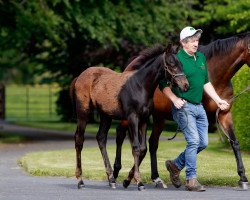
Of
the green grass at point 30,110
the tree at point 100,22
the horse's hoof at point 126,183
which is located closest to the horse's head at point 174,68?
the horse's hoof at point 126,183

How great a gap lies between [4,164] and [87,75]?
5.32m

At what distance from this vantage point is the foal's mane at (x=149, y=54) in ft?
44.2

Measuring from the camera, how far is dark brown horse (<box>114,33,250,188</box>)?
1395 cm

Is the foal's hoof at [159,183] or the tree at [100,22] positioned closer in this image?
the foal's hoof at [159,183]

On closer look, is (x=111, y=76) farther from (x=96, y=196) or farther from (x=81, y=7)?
(x=81, y=7)

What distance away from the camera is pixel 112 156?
2066cm

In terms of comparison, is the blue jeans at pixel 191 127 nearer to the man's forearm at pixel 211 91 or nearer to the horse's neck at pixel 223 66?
the man's forearm at pixel 211 91

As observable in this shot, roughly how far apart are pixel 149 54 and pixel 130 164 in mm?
4937

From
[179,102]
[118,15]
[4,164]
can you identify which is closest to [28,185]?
[179,102]

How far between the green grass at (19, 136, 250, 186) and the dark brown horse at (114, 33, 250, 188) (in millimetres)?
726

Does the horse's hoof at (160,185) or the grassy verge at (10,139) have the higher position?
the horse's hoof at (160,185)

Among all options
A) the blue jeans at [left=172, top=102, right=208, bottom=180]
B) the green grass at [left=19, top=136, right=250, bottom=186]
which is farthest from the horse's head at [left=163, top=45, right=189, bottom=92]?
the green grass at [left=19, top=136, right=250, bottom=186]

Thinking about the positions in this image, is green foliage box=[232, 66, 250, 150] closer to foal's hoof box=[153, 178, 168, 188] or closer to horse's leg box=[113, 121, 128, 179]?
horse's leg box=[113, 121, 128, 179]

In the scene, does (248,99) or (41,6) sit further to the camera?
(41,6)
